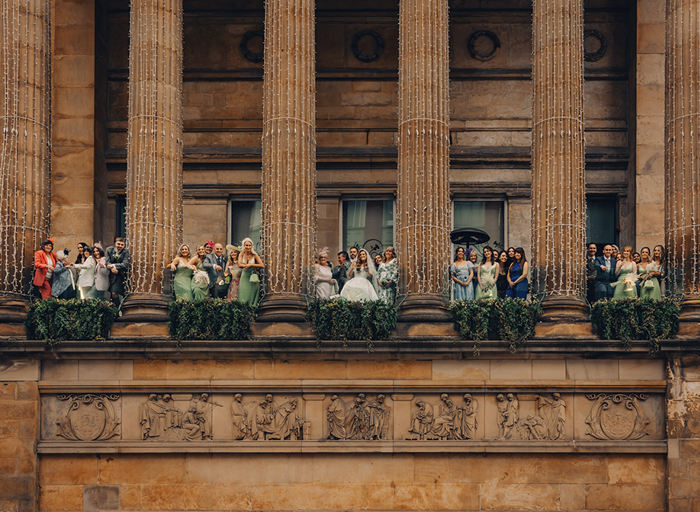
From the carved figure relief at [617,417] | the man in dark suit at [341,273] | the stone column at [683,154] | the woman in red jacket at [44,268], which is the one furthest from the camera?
the man in dark suit at [341,273]

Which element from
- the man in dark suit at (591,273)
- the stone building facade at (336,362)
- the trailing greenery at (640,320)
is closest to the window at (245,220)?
the stone building facade at (336,362)

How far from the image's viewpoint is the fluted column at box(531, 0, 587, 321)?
107 feet

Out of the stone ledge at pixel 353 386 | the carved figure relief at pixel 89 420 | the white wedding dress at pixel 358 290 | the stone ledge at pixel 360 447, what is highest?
the white wedding dress at pixel 358 290

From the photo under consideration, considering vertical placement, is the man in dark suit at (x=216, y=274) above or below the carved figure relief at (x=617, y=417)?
above

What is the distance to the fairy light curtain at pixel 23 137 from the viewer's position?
32.9m

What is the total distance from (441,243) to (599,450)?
6363 millimetres

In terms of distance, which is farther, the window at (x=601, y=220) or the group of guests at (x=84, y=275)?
the window at (x=601, y=220)

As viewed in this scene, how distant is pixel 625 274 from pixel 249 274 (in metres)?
9.42

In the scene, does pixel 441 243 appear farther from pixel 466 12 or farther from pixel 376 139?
pixel 466 12

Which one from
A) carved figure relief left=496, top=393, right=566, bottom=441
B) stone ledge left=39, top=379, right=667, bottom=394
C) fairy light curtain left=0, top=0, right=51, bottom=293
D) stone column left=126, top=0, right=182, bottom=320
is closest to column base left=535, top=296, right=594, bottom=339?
stone ledge left=39, top=379, right=667, bottom=394

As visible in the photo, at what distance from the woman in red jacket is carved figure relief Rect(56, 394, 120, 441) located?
9.51 ft

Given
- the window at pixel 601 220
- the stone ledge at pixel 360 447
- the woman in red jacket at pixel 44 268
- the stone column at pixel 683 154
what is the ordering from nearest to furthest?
the stone ledge at pixel 360 447 < the stone column at pixel 683 154 < the woman in red jacket at pixel 44 268 < the window at pixel 601 220

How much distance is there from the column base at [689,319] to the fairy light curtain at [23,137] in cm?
1611

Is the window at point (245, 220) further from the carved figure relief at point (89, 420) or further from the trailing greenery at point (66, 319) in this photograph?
the carved figure relief at point (89, 420)
